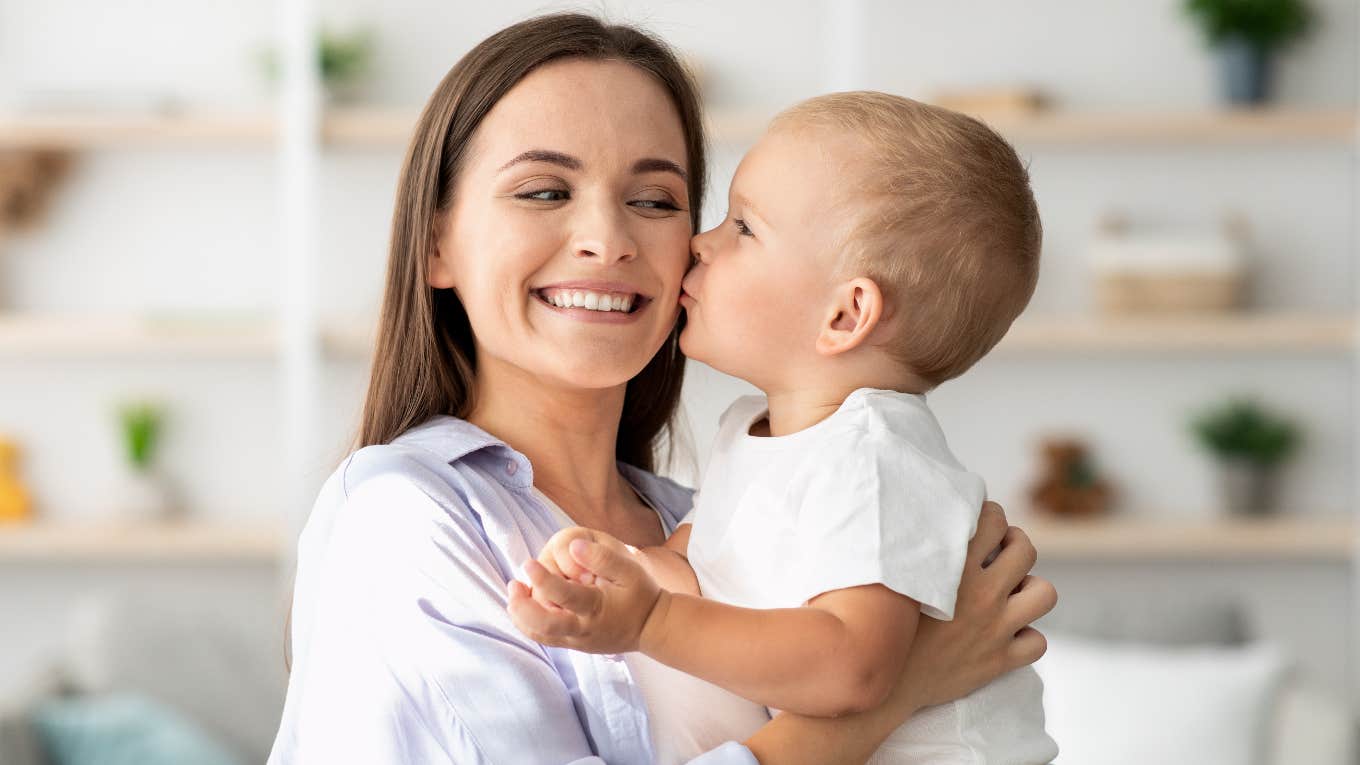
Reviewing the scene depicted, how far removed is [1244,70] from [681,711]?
421 centimetres

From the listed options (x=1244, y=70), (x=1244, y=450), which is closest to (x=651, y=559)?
(x=1244, y=450)

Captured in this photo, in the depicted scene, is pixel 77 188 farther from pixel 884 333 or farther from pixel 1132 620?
pixel 884 333

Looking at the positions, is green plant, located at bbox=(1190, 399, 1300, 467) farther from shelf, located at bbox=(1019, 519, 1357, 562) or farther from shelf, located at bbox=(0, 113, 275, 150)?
shelf, located at bbox=(0, 113, 275, 150)

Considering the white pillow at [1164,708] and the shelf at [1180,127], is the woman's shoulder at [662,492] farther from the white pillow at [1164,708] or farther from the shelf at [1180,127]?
the shelf at [1180,127]

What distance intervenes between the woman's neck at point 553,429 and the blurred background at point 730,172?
3.08 meters

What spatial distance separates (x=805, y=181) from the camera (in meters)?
1.51

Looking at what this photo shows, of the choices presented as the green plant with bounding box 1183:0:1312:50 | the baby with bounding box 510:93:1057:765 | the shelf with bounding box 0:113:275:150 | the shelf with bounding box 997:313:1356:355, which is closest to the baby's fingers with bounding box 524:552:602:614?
the baby with bounding box 510:93:1057:765

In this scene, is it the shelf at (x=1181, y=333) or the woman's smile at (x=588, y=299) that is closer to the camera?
the woman's smile at (x=588, y=299)

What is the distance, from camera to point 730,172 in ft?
15.9

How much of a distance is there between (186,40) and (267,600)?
1871 mm

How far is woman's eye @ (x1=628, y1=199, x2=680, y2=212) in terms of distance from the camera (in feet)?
5.21

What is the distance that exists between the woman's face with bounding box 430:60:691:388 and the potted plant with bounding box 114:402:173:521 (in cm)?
370

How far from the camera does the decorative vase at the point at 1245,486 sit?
198 inches

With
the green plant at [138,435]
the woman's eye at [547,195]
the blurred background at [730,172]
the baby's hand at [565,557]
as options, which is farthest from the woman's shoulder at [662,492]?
the green plant at [138,435]
